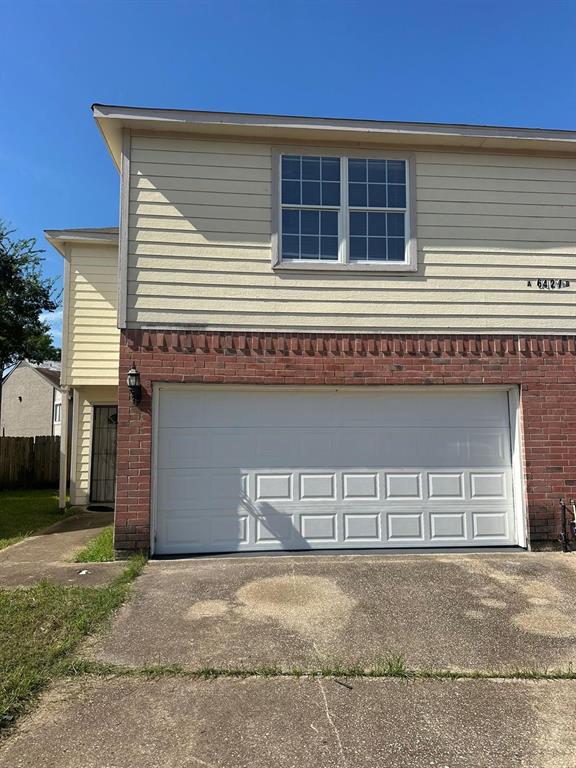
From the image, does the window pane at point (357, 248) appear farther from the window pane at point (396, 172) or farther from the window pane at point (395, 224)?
the window pane at point (396, 172)

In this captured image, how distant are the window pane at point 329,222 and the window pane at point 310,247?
18 centimetres

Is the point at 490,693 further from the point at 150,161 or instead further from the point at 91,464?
the point at 91,464

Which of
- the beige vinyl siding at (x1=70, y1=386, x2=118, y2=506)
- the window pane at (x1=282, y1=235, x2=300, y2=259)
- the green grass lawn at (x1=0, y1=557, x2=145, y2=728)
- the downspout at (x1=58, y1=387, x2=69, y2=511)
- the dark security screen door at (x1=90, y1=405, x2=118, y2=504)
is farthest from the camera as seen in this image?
the dark security screen door at (x1=90, y1=405, x2=118, y2=504)

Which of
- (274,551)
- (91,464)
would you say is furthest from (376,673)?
(91,464)

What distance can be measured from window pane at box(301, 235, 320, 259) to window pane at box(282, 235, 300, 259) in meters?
0.08

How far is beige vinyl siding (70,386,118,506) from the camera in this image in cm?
1205

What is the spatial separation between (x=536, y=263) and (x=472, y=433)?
259cm

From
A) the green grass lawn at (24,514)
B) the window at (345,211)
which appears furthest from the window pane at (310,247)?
the green grass lawn at (24,514)

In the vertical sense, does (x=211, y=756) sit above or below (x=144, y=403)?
below

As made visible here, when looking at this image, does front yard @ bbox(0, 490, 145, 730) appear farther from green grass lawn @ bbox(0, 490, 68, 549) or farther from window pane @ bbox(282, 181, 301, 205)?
window pane @ bbox(282, 181, 301, 205)

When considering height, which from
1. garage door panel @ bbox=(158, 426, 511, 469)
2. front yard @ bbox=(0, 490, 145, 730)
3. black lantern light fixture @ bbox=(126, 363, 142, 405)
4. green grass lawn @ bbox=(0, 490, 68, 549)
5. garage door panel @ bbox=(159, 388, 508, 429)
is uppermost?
black lantern light fixture @ bbox=(126, 363, 142, 405)

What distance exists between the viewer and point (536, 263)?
7746 millimetres

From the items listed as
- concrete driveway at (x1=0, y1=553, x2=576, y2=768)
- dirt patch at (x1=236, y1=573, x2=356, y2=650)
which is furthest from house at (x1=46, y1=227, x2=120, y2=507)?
dirt patch at (x1=236, y1=573, x2=356, y2=650)

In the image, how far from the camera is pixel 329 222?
766 cm
